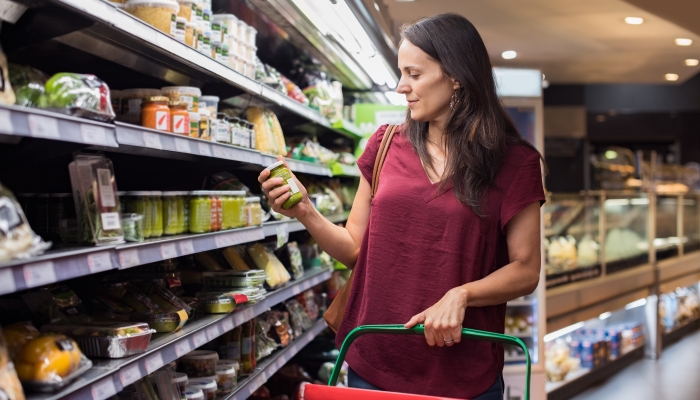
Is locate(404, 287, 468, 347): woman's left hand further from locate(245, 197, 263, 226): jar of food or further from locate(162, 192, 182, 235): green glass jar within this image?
locate(245, 197, 263, 226): jar of food

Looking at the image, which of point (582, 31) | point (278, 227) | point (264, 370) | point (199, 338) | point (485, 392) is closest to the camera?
point (485, 392)

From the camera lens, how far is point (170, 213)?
2.42 m

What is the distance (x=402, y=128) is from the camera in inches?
87.9

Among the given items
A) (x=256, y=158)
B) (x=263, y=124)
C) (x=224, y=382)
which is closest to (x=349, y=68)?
(x=263, y=124)

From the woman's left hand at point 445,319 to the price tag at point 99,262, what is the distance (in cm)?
75

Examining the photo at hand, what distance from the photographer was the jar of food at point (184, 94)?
96.4 inches

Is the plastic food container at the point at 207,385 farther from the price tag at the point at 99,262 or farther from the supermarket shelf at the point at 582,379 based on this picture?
the supermarket shelf at the point at 582,379

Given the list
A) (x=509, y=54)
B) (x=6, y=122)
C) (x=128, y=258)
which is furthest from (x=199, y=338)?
(x=509, y=54)

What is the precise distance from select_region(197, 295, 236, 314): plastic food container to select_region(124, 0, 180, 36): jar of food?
100 centimetres

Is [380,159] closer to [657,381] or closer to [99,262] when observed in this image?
[99,262]

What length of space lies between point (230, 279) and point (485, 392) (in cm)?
131

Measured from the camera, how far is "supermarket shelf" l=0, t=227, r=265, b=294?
57.9 inches

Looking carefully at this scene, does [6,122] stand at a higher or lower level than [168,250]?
higher

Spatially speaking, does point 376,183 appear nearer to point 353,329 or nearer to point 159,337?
point 353,329
